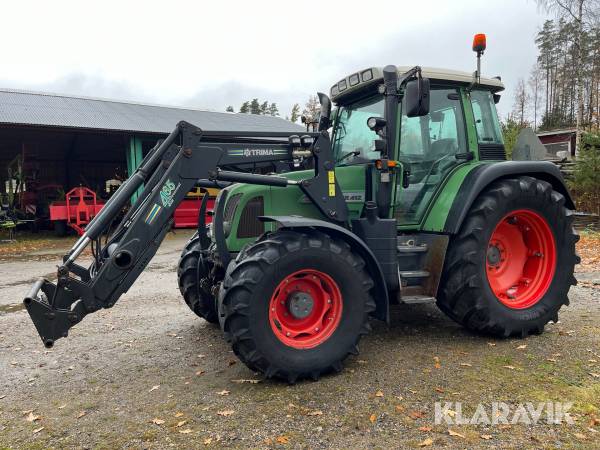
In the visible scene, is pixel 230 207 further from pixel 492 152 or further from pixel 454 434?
pixel 492 152

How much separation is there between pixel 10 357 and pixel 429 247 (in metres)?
4.13

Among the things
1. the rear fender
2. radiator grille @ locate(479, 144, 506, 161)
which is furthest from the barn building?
Result: the rear fender

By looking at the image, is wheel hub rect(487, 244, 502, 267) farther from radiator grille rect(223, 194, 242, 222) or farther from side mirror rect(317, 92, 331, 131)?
radiator grille rect(223, 194, 242, 222)

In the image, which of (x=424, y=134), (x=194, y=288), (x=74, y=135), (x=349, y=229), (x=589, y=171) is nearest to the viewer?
(x=349, y=229)

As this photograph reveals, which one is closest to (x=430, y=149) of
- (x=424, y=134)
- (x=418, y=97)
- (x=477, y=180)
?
(x=424, y=134)

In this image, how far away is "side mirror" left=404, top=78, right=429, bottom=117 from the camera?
12.7 ft

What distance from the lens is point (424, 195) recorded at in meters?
4.68

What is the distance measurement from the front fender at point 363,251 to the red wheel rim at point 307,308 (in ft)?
1.18

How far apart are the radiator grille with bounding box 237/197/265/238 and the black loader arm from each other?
330 millimetres

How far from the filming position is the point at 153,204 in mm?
3676

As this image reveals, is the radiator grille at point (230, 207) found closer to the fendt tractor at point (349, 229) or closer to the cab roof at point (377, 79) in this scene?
the fendt tractor at point (349, 229)

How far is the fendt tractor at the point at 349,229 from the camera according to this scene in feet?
11.7

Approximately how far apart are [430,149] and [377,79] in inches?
34.3

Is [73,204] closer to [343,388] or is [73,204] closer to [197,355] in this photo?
[197,355]
